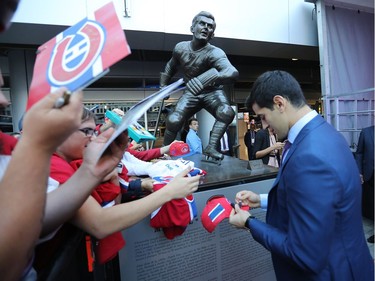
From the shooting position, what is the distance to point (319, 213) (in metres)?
0.94

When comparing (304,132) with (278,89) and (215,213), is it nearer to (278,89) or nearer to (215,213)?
(278,89)

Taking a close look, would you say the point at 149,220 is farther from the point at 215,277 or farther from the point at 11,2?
the point at 11,2

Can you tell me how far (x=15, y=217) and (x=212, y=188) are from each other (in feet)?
5.25

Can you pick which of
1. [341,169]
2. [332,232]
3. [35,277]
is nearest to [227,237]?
[332,232]

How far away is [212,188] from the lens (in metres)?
1.95

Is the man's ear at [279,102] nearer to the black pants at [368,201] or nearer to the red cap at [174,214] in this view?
the red cap at [174,214]

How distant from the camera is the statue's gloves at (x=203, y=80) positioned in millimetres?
2441

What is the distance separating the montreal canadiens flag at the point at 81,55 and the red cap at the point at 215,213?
42.0 inches

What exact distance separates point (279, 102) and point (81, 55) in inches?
36.7

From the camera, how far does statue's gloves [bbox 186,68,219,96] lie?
2441mm

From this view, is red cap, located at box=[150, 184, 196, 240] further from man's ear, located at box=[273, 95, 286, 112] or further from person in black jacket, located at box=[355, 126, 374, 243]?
person in black jacket, located at box=[355, 126, 374, 243]

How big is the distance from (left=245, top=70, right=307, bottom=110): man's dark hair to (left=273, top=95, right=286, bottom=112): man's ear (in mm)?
13

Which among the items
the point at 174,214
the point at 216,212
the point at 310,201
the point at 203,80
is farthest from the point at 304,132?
the point at 203,80

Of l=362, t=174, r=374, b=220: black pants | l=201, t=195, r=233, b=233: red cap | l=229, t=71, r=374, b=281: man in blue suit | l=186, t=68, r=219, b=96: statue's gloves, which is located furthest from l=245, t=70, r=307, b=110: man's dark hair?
l=362, t=174, r=374, b=220: black pants
